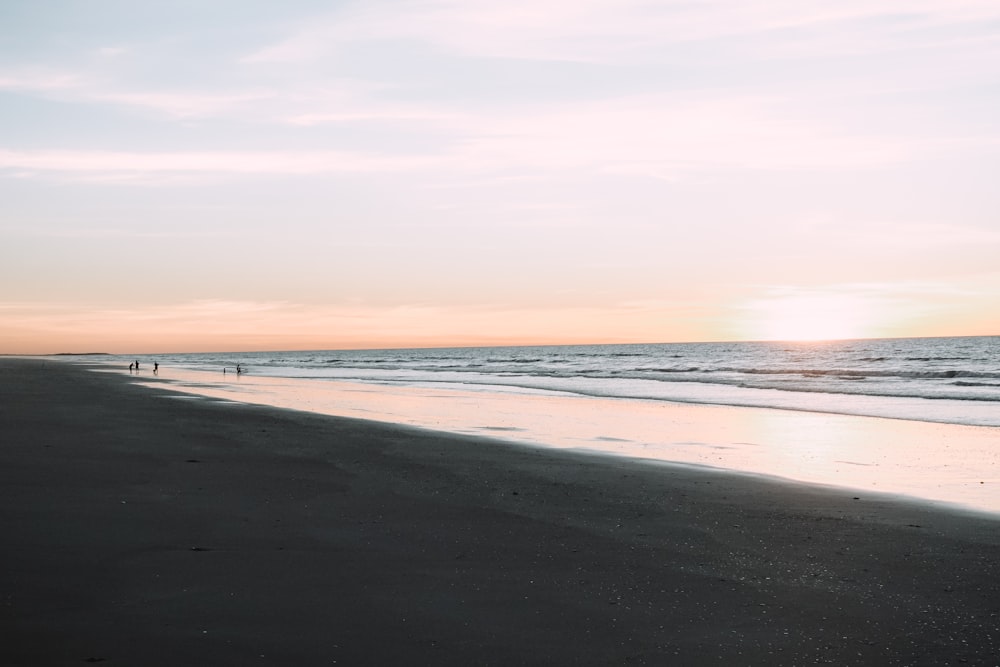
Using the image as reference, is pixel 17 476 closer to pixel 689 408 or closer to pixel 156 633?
pixel 156 633

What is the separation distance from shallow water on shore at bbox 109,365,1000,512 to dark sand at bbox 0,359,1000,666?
194 cm

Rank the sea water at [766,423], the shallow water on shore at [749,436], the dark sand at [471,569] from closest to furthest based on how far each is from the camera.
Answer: the dark sand at [471,569]
the shallow water on shore at [749,436]
the sea water at [766,423]

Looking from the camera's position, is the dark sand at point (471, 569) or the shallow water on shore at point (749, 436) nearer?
the dark sand at point (471, 569)

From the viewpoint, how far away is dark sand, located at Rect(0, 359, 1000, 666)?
538cm

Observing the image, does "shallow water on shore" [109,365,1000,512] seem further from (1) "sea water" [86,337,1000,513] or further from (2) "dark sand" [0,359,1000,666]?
(2) "dark sand" [0,359,1000,666]

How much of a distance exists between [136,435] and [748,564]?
1421 cm

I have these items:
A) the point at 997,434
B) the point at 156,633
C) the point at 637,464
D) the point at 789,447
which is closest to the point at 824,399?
the point at 997,434

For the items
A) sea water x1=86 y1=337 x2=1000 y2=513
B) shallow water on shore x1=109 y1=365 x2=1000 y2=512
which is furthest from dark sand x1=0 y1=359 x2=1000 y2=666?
sea water x1=86 y1=337 x2=1000 y2=513

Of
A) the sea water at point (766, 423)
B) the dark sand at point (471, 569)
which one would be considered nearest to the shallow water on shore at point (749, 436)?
the sea water at point (766, 423)

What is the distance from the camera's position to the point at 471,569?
7.25 metres

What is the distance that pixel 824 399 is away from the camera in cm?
3353

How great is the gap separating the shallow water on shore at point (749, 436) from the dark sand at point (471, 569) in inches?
76.3

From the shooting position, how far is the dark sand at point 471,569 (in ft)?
17.6

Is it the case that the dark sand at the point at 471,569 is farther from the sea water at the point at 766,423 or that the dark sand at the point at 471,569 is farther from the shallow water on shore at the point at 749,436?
the sea water at the point at 766,423
